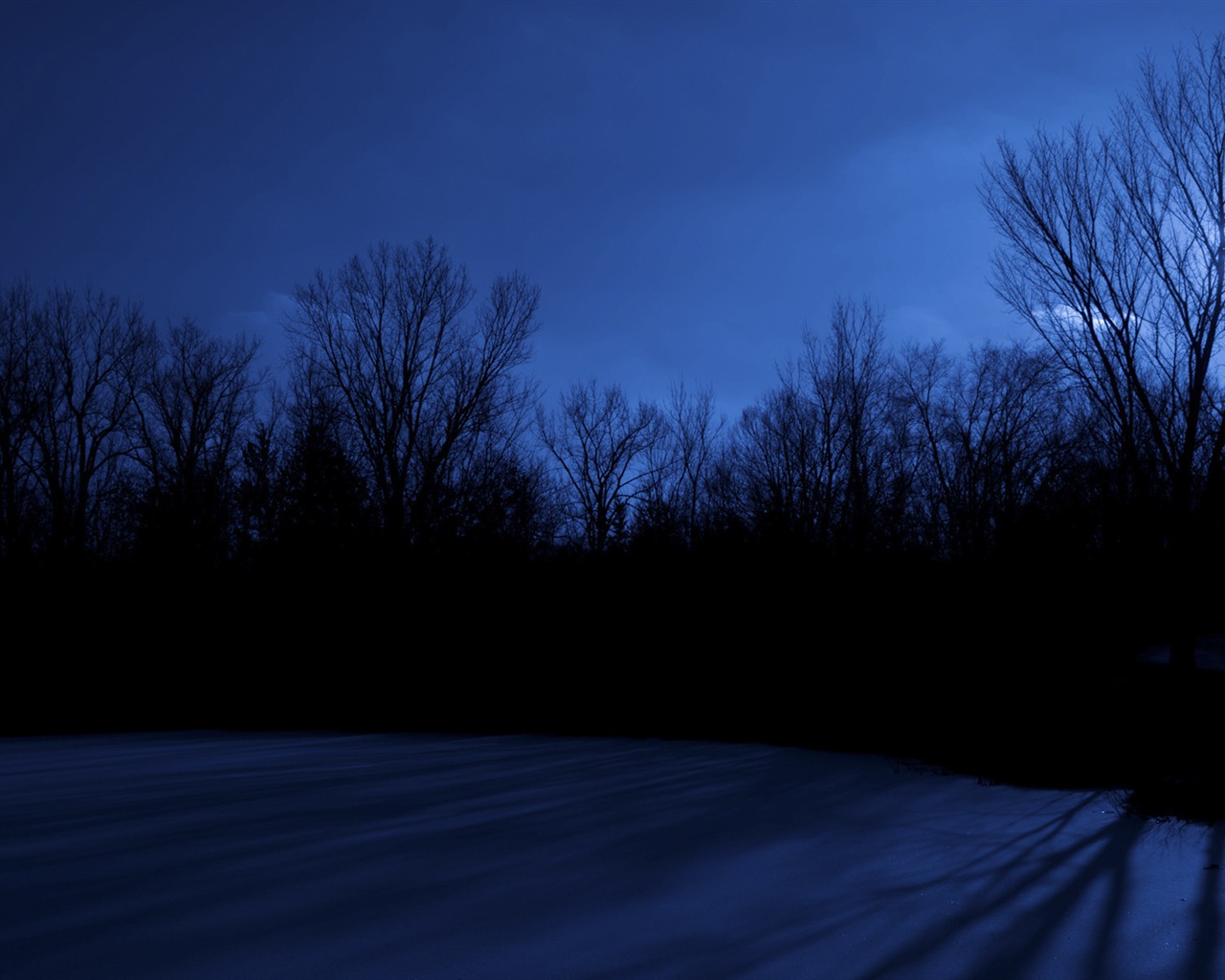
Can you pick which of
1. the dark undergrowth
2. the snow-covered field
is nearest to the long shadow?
the snow-covered field

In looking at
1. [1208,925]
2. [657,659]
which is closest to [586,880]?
[1208,925]

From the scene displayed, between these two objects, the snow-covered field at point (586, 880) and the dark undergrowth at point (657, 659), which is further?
the dark undergrowth at point (657, 659)

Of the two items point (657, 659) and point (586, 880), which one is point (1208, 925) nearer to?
point (586, 880)

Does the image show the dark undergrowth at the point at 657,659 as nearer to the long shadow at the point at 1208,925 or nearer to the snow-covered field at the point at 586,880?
the snow-covered field at the point at 586,880

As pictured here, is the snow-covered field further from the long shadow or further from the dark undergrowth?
the dark undergrowth

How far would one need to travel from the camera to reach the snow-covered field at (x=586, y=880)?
3.11 meters

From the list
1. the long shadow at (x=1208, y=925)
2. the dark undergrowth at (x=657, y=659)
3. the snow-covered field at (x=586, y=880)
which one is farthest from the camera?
the dark undergrowth at (x=657, y=659)

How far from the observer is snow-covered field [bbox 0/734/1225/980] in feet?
10.2

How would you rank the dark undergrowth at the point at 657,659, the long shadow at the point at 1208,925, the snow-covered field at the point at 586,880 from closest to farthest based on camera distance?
the long shadow at the point at 1208,925
the snow-covered field at the point at 586,880
the dark undergrowth at the point at 657,659

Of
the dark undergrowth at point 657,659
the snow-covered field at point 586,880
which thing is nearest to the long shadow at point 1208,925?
the snow-covered field at point 586,880

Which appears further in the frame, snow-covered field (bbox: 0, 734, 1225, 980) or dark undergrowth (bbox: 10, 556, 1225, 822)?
dark undergrowth (bbox: 10, 556, 1225, 822)

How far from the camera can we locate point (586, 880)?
13.6ft

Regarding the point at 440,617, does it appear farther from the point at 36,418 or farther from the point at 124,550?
the point at 36,418

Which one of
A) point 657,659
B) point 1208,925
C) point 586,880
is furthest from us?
point 657,659
